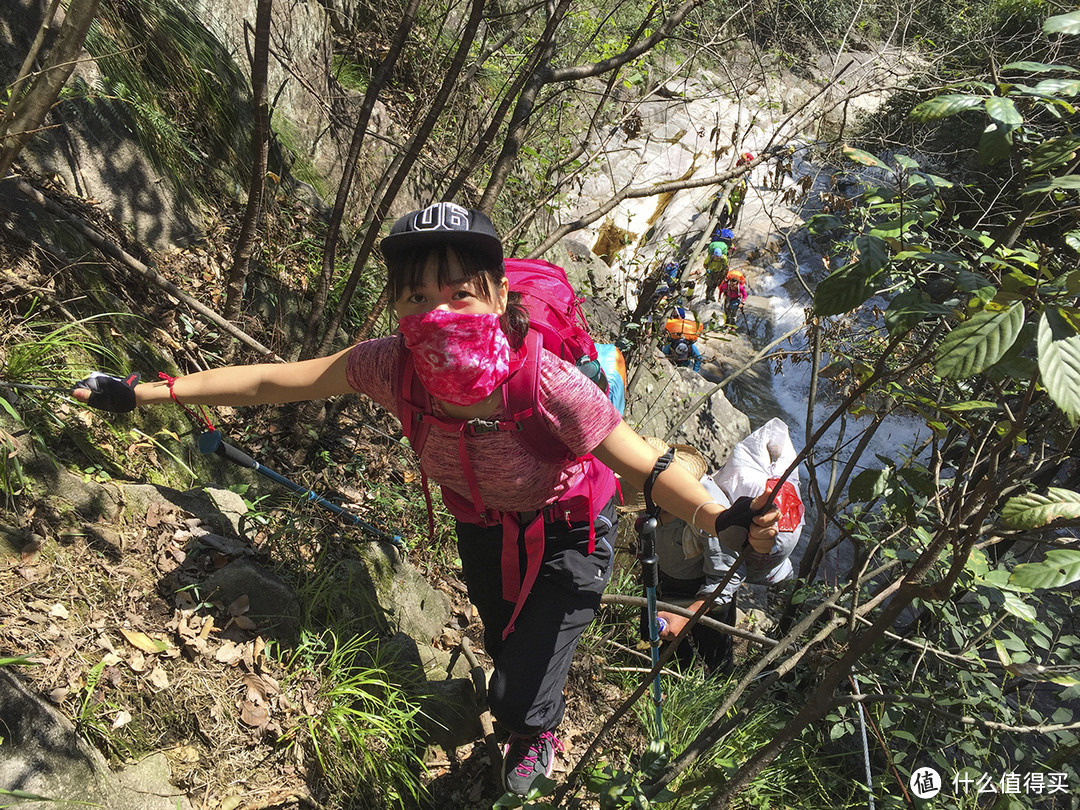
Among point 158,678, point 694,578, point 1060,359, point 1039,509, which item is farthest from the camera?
point 694,578

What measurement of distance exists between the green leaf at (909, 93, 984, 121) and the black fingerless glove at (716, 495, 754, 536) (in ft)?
3.01

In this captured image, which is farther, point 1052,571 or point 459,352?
point 459,352

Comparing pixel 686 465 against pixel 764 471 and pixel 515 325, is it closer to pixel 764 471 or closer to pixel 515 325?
pixel 764 471

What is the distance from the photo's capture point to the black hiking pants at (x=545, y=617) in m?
2.43

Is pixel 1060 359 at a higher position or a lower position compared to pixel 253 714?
higher

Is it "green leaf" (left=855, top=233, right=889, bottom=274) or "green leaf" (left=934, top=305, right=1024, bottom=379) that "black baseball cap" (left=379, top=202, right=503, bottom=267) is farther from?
"green leaf" (left=934, top=305, right=1024, bottom=379)

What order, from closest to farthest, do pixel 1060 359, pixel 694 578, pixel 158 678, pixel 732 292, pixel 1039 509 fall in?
1. pixel 1060 359
2. pixel 1039 509
3. pixel 158 678
4. pixel 694 578
5. pixel 732 292

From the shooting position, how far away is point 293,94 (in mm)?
5320

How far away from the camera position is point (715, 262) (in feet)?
28.2

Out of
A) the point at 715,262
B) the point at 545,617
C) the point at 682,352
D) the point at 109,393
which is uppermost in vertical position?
the point at 715,262

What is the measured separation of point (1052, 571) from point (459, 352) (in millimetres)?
1417

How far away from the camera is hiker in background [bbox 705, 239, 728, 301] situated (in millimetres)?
8387

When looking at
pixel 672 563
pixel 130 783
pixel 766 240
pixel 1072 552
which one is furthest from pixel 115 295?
pixel 766 240

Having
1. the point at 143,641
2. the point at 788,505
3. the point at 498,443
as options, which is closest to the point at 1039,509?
the point at 498,443
